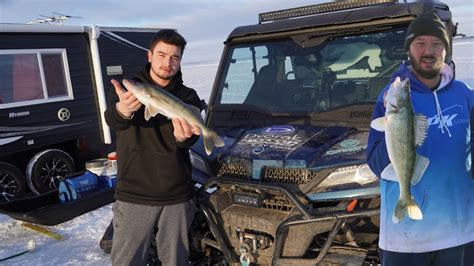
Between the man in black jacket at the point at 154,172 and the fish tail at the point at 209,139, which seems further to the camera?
the man in black jacket at the point at 154,172

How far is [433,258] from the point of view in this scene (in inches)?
95.8

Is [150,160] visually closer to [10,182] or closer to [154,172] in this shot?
[154,172]

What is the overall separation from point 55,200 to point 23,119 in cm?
289

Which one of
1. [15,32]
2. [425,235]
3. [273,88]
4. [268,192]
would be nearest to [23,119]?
[15,32]

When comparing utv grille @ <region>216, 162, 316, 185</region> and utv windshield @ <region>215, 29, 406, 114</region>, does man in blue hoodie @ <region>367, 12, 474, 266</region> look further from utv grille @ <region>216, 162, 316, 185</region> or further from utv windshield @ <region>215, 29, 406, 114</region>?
utv windshield @ <region>215, 29, 406, 114</region>

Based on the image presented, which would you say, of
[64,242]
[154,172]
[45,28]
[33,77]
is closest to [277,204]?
[154,172]

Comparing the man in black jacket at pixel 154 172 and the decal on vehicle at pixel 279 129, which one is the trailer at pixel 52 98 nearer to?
the man in black jacket at pixel 154 172

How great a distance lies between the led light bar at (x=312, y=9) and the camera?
169 inches

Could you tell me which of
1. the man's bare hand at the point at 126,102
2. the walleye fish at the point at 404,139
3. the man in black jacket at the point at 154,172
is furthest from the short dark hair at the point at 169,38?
the walleye fish at the point at 404,139

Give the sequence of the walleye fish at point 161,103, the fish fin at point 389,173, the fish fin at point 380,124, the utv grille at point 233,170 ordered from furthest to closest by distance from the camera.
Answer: the utv grille at point 233,170, the walleye fish at point 161,103, the fish fin at point 389,173, the fish fin at point 380,124

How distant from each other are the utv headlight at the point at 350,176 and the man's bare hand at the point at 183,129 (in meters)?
0.96

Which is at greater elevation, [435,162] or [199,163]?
[435,162]

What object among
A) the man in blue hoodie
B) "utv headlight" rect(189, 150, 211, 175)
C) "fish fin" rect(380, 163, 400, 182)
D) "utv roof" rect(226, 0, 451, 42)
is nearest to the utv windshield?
"utv roof" rect(226, 0, 451, 42)

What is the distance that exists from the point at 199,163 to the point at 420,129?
6.61ft
